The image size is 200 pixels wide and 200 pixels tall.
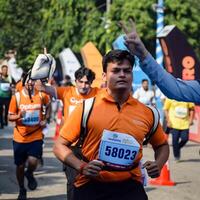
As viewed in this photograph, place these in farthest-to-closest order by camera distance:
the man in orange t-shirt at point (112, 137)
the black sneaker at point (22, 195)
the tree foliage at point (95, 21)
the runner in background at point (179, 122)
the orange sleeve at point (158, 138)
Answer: the tree foliage at point (95, 21) < the runner in background at point (179, 122) < the black sneaker at point (22, 195) < the orange sleeve at point (158, 138) < the man in orange t-shirt at point (112, 137)

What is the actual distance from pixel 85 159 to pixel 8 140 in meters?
12.0

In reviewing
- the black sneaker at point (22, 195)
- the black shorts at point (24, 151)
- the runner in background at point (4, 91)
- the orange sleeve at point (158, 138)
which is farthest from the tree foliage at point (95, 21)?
the orange sleeve at point (158, 138)

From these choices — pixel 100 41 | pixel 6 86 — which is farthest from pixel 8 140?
pixel 100 41

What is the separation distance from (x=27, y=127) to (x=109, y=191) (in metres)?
4.70

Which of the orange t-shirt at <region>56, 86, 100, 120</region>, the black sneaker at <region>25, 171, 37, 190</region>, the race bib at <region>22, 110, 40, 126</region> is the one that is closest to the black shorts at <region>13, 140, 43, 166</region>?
the race bib at <region>22, 110, 40, 126</region>

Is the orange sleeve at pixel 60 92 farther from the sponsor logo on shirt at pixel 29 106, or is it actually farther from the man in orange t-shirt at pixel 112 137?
the man in orange t-shirt at pixel 112 137

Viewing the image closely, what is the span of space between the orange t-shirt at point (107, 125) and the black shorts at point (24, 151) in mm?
4361

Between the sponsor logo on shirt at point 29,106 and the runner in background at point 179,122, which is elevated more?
the sponsor logo on shirt at point 29,106

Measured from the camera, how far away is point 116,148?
14.6ft

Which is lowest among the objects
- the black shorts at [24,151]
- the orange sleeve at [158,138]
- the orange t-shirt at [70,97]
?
the black shorts at [24,151]

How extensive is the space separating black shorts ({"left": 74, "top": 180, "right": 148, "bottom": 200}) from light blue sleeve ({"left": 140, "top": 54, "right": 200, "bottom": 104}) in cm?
85

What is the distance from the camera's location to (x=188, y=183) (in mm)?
10281

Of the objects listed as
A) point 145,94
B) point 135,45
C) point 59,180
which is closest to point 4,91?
point 145,94

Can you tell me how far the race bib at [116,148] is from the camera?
4434 mm
